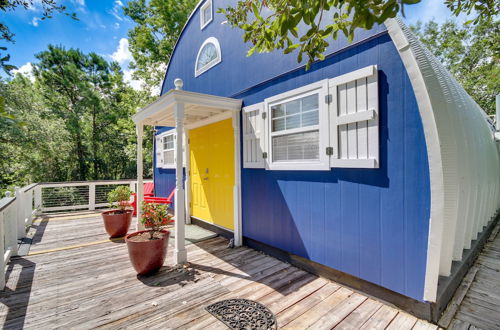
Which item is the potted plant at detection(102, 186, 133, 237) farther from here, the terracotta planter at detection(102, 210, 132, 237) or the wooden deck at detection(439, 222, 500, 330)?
the wooden deck at detection(439, 222, 500, 330)

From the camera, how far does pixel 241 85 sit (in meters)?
3.90

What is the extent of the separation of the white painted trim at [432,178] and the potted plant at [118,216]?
4.42 metres

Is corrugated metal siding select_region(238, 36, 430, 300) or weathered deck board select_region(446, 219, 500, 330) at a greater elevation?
corrugated metal siding select_region(238, 36, 430, 300)

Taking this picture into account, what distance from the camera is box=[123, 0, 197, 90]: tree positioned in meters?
11.5

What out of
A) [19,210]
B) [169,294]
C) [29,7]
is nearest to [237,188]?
[169,294]

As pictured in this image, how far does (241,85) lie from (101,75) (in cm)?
1374

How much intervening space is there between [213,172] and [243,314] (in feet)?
9.01

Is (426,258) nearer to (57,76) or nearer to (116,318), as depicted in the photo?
(116,318)

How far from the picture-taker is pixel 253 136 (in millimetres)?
3611

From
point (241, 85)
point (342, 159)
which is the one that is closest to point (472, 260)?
point (342, 159)

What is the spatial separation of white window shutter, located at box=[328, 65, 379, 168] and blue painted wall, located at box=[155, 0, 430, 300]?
0.07m

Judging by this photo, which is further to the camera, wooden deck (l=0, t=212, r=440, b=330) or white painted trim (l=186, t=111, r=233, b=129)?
white painted trim (l=186, t=111, r=233, b=129)

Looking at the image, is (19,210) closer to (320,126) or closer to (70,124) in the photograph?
(320,126)

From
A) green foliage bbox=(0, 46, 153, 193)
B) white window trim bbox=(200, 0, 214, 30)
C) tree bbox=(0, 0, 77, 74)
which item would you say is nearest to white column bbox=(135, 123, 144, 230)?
white window trim bbox=(200, 0, 214, 30)
